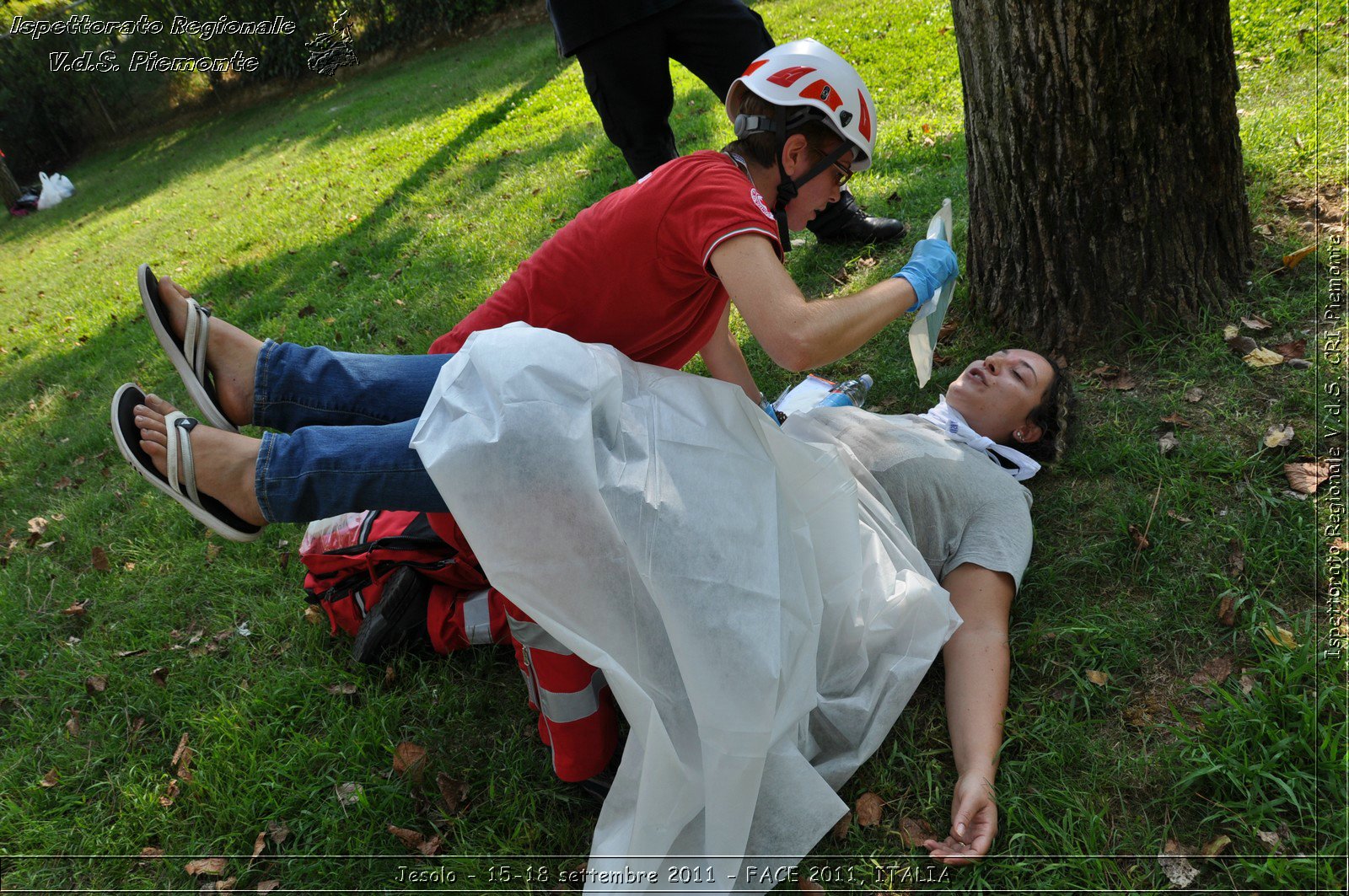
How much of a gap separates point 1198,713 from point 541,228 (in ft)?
16.2

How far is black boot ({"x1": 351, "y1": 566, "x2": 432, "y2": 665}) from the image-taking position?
2.74 m

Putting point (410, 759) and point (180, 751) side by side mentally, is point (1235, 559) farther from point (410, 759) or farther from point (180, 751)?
point (180, 751)

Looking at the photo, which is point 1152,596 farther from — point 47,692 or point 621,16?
point 47,692

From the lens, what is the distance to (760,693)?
6.31 feet

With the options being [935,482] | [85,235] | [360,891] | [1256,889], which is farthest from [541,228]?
[85,235]

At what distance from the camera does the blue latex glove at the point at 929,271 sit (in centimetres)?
246

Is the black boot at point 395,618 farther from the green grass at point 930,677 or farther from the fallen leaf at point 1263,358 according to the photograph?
the fallen leaf at point 1263,358

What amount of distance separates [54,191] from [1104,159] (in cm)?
1687

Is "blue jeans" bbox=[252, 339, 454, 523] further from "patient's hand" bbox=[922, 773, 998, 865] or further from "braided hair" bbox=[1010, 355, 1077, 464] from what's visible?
"braided hair" bbox=[1010, 355, 1077, 464]

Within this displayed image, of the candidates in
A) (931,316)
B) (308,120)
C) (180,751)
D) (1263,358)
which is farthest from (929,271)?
(308,120)

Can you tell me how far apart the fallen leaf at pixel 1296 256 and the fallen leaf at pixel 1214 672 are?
6.03ft

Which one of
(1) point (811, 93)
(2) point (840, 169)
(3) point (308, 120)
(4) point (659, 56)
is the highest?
(3) point (308, 120)

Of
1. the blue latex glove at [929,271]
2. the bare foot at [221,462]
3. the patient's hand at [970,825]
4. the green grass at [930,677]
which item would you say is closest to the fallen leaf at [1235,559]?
the green grass at [930,677]

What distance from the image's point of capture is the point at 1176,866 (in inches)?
74.2
